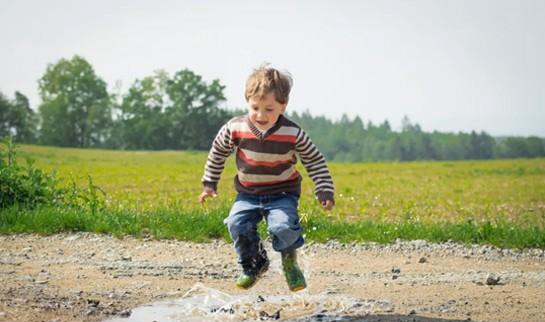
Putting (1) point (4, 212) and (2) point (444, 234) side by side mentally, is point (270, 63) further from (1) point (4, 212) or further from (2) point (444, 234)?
(1) point (4, 212)

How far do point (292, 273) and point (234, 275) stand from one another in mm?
1879

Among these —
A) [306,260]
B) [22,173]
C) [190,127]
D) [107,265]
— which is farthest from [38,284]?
[190,127]

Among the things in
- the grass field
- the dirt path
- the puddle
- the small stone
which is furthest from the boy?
the small stone

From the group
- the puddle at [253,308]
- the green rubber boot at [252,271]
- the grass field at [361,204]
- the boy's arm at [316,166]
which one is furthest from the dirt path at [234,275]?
the boy's arm at [316,166]

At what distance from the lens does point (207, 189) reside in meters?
6.25

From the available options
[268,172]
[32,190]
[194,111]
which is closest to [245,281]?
[268,172]

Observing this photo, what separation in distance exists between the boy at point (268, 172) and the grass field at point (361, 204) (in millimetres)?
1314

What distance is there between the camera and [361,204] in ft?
61.3

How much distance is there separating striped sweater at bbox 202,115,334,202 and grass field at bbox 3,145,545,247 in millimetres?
1318

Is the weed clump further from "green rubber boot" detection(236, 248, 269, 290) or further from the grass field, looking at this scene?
"green rubber boot" detection(236, 248, 269, 290)

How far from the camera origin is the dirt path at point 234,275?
20.0 feet

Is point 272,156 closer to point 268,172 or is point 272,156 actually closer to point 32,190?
point 268,172

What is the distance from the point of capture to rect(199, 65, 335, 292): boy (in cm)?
579

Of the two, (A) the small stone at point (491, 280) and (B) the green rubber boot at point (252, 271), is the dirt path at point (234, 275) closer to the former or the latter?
(A) the small stone at point (491, 280)
